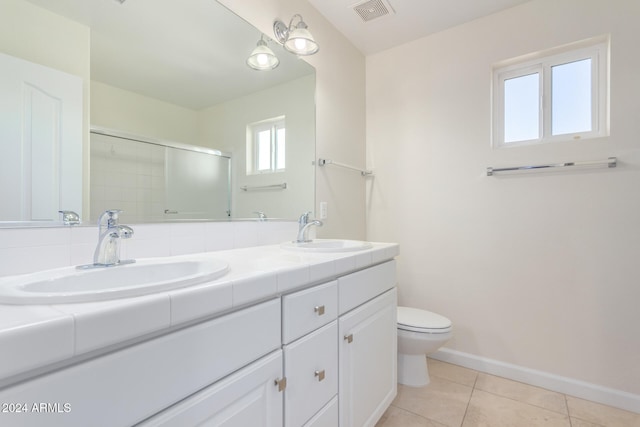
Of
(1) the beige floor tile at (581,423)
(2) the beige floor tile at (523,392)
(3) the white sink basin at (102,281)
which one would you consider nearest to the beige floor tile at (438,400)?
(2) the beige floor tile at (523,392)

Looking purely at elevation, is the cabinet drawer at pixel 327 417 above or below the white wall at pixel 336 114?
below

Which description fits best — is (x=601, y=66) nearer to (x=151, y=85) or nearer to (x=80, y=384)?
(x=151, y=85)

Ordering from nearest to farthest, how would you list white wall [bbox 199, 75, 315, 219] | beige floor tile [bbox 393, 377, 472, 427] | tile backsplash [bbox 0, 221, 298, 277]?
tile backsplash [bbox 0, 221, 298, 277] → white wall [bbox 199, 75, 315, 219] → beige floor tile [bbox 393, 377, 472, 427]

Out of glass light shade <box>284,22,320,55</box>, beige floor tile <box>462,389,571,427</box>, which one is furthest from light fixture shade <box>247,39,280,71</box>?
beige floor tile <box>462,389,571,427</box>

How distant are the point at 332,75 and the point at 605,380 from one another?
7.89ft

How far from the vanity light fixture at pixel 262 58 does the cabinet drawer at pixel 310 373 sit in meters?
1.32

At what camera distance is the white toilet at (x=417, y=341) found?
167 cm

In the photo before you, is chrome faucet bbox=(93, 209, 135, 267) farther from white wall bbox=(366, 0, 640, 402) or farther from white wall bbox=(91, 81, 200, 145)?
white wall bbox=(366, 0, 640, 402)

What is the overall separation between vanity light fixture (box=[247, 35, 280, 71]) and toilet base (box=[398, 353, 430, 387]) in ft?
6.03

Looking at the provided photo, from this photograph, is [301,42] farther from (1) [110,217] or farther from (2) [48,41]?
(1) [110,217]

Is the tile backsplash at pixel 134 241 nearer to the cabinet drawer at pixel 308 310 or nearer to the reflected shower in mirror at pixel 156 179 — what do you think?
the reflected shower in mirror at pixel 156 179

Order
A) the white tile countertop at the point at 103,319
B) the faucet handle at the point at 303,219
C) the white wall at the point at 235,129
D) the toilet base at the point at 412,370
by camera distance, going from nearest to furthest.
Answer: the white tile countertop at the point at 103,319, the white wall at the point at 235,129, the faucet handle at the point at 303,219, the toilet base at the point at 412,370

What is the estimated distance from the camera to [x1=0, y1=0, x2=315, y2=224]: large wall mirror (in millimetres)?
939

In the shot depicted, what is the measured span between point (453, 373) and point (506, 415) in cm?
42
